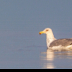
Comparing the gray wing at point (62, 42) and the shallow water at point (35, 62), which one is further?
the gray wing at point (62, 42)

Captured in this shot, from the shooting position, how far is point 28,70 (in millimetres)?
11859

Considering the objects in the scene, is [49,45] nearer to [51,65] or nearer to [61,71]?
[51,65]

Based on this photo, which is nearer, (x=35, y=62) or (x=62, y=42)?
(x=35, y=62)

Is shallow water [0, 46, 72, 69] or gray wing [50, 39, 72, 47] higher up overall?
gray wing [50, 39, 72, 47]

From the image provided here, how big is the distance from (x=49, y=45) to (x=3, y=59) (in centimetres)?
747

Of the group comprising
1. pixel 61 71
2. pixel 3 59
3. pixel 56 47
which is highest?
pixel 56 47

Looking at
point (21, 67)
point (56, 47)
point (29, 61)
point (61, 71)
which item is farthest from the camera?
point (56, 47)

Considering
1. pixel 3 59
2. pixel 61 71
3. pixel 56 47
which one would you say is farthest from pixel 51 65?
pixel 56 47

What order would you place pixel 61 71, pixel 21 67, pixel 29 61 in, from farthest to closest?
1. pixel 29 61
2. pixel 21 67
3. pixel 61 71

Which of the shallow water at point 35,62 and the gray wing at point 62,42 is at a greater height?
the gray wing at point 62,42

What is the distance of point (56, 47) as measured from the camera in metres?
21.5

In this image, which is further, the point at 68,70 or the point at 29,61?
the point at 29,61

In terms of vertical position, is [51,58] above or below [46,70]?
above

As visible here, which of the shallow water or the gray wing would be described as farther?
the gray wing
